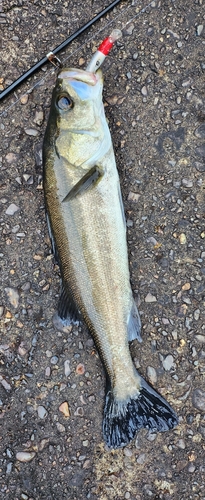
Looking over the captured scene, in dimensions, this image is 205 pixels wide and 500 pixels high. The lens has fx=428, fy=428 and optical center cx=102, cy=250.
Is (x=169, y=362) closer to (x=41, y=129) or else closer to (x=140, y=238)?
(x=140, y=238)

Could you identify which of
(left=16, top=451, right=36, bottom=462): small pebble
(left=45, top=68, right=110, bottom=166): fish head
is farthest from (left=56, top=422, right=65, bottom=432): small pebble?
(left=45, top=68, right=110, bottom=166): fish head

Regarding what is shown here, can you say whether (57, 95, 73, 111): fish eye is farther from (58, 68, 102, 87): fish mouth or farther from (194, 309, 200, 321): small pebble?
(194, 309, 200, 321): small pebble

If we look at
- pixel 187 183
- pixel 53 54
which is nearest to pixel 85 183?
pixel 187 183

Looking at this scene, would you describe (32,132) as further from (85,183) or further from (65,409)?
(65,409)

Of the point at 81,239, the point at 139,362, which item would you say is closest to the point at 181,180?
the point at 81,239

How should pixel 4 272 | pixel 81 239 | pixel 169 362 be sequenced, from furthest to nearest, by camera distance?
pixel 4 272 < pixel 169 362 < pixel 81 239

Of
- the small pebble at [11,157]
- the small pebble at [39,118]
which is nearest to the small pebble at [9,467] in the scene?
the small pebble at [11,157]
